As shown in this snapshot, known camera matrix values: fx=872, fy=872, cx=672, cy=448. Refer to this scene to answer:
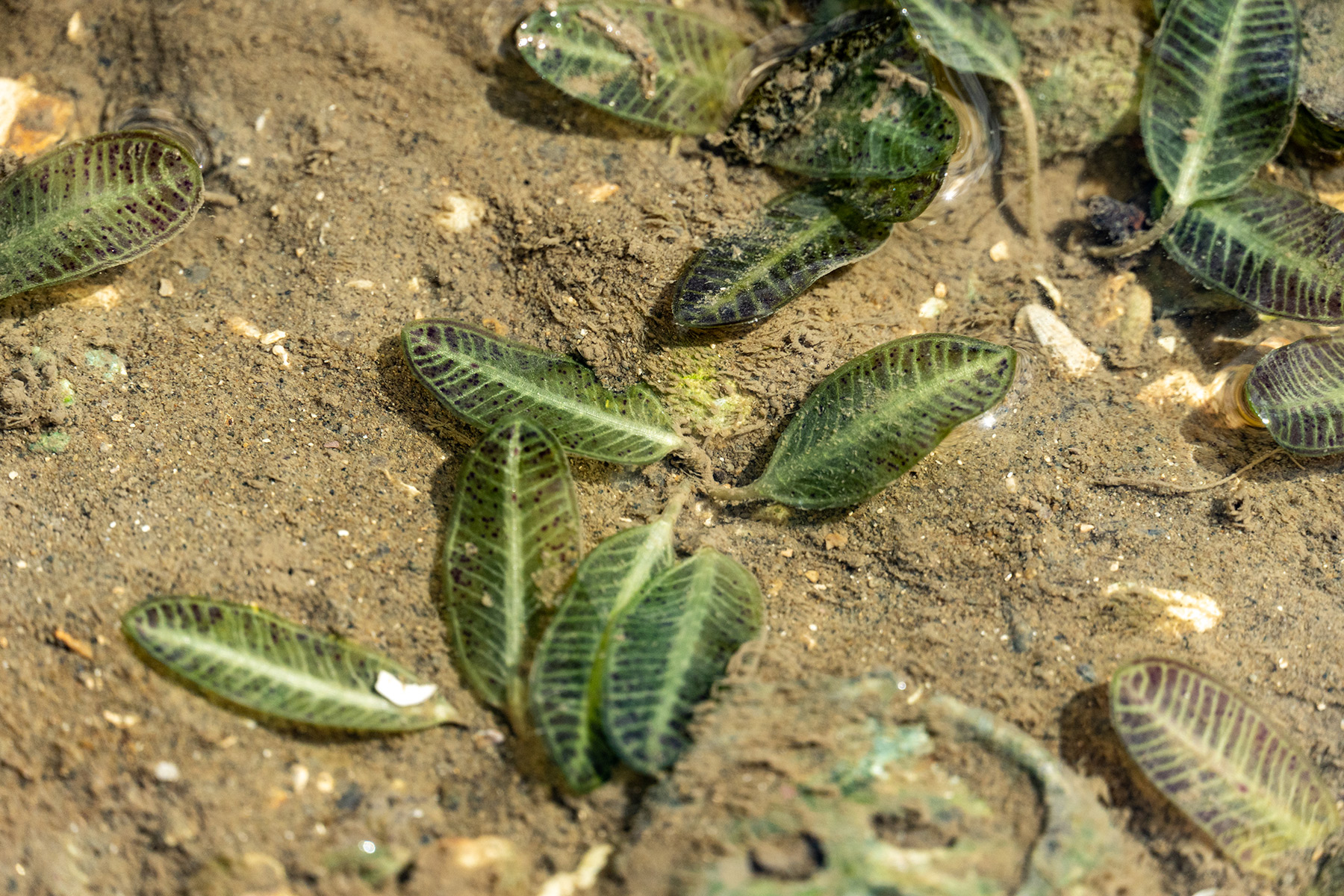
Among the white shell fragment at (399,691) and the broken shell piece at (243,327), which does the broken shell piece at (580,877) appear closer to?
the white shell fragment at (399,691)

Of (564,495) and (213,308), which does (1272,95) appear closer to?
Result: (564,495)

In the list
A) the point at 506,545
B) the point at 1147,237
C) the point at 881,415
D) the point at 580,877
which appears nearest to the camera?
the point at 580,877

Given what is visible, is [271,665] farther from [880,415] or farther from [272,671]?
[880,415]

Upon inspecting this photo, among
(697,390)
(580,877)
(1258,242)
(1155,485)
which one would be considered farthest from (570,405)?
(1258,242)

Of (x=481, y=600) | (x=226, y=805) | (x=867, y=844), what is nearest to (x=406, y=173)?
(x=481, y=600)

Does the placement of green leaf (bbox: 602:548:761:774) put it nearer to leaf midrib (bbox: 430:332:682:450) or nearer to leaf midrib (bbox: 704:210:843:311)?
leaf midrib (bbox: 430:332:682:450)
